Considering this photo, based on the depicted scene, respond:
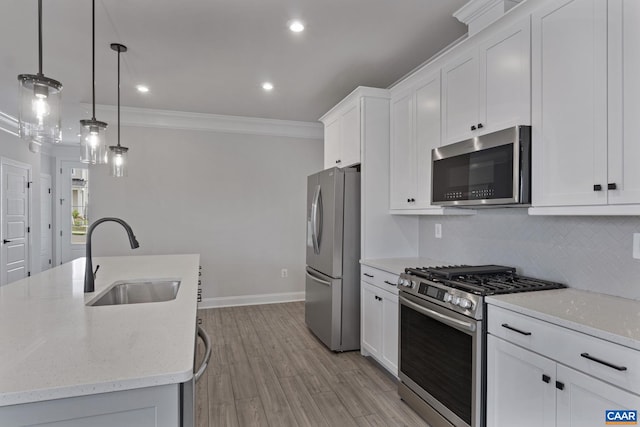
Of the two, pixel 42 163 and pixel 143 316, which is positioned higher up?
pixel 42 163

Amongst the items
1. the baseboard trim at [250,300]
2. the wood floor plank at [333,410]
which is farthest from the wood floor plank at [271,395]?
the baseboard trim at [250,300]

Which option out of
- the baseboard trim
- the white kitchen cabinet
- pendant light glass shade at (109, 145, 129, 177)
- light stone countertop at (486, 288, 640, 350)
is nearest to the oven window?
the white kitchen cabinet

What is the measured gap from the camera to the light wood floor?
2.34 m

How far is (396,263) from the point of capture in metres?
3.05

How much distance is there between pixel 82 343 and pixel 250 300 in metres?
4.10

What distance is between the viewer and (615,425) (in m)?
1.26

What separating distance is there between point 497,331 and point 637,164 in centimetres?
92

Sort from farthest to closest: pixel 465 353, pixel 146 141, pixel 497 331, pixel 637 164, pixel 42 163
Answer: pixel 42 163
pixel 146 141
pixel 465 353
pixel 497 331
pixel 637 164

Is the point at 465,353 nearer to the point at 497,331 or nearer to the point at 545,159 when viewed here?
the point at 497,331

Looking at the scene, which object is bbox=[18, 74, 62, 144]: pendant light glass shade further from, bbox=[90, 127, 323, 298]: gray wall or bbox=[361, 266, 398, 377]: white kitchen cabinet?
bbox=[90, 127, 323, 298]: gray wall

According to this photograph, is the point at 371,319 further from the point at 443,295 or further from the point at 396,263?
the point at 443,295

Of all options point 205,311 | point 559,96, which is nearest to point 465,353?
point 559,96

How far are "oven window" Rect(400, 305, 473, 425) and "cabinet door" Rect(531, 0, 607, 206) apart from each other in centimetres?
86

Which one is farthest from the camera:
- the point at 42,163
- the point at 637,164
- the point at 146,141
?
the point at 42,163
